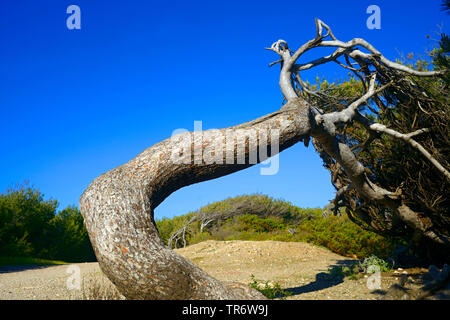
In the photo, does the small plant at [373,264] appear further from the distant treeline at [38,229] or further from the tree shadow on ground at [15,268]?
the distant treeline at [38,229]

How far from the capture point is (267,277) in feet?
25.1

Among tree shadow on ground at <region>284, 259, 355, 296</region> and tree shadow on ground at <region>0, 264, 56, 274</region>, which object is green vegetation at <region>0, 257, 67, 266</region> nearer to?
tree shadow on ground at <region>0, 264, 56, 274</region>

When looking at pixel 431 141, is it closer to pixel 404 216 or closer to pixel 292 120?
pixel 404 216

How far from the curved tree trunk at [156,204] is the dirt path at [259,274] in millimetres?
1766

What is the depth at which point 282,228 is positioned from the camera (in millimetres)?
15680

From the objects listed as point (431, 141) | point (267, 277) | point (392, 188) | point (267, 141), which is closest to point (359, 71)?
point (431, 141)

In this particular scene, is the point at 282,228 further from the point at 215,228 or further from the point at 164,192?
the point at 164,192

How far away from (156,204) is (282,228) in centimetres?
1232

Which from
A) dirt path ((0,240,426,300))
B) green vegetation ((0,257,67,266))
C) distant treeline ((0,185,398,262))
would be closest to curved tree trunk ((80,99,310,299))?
dirt path ((0,240,426,300))

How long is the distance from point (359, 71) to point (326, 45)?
3.37ft

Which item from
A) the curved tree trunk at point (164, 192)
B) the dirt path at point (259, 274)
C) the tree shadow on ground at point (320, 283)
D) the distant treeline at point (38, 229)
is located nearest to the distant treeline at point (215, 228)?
the distant treeline at point (38, 229)

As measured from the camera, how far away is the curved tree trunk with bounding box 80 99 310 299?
354 centimetres

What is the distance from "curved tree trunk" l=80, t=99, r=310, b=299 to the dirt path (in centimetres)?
177

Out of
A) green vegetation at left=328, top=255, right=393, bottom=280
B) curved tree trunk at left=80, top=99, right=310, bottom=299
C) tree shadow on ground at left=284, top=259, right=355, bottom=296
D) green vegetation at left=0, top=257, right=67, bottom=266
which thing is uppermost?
curved tree trunk at left=80, top=99, right=310, bottom=299
